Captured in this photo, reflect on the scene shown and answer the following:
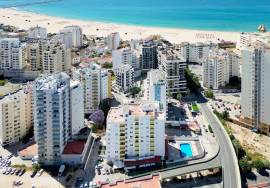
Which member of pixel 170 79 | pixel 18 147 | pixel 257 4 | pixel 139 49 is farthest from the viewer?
pixel 257 4

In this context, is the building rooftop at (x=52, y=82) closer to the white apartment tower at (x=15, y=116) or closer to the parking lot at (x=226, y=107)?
the white apartment tower at (x=15, y=116)

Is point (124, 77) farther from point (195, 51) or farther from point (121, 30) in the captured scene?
point (121, 30)

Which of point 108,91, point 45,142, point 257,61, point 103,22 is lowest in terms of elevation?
point 45,142

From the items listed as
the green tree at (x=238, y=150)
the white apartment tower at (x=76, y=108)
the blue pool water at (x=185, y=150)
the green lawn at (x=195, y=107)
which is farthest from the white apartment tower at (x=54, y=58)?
the green tree at (x=238, y=150)

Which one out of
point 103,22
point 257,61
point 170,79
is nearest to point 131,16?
point 103,22

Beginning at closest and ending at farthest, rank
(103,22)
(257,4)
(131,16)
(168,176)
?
1. (168,176)
2. (103,22)
3. (131,16)
4. (257,4)

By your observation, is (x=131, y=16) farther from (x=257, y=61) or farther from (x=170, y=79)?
(x=257, y=61)
